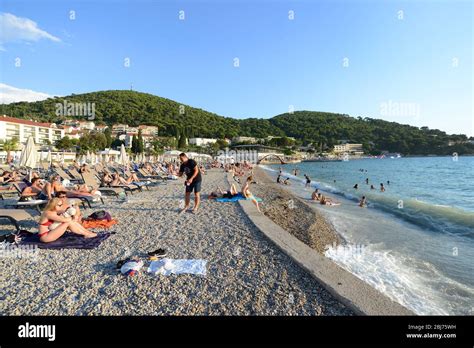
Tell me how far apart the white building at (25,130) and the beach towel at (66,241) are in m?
62.9

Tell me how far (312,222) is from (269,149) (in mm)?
100650

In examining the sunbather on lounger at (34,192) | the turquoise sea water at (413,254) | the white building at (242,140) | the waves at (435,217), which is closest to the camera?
the turquoise sea water at (413,254)

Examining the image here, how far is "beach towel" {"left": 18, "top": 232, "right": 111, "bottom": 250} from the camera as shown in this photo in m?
4.22

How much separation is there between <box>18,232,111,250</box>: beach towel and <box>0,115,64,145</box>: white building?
6294 centimetres

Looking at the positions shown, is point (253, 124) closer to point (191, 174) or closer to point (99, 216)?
point (191, 174)

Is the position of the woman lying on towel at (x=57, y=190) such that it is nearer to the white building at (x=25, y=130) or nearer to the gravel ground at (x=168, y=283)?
the gravel ground at (x=168, y=283)

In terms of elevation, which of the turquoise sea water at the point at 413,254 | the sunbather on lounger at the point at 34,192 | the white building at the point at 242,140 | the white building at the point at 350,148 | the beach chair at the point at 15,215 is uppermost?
the white building at the point at 242,140

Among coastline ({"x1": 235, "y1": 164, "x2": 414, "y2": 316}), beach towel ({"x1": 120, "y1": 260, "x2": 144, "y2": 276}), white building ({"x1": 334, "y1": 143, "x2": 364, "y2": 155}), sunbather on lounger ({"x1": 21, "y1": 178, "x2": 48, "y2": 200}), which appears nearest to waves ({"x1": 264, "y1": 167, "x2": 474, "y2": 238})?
coastline ({"x1": 235, "y1": 164, "x2": 414, "y2": 316})

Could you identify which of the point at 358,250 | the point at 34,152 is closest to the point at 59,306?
the point at 358,250

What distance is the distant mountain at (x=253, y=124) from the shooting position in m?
92.4

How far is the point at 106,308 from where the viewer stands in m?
2.60

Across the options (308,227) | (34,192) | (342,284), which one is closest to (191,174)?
(34,192)

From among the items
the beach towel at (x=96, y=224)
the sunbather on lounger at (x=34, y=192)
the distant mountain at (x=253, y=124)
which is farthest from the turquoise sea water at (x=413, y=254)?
the distant mountain at (x=253, y=124)
